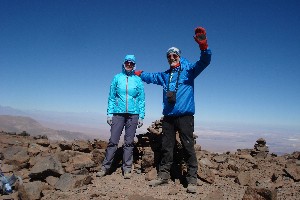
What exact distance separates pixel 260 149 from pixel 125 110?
28.6 feet

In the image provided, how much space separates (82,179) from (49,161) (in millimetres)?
1261

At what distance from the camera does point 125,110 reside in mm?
7770

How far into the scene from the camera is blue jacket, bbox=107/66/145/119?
7.80m

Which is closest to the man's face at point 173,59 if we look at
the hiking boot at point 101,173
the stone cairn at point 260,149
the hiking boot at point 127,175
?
the hiking boot at point 127,175

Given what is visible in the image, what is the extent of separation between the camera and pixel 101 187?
6.89 meters

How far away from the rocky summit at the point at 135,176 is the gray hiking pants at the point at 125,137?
373 millimetres

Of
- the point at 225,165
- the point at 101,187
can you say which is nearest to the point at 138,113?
the point at 101,187

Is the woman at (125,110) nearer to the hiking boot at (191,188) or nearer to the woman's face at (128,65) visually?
the woman's face at (128,65)

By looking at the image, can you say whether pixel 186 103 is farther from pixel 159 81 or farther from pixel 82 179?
pixel 82 179

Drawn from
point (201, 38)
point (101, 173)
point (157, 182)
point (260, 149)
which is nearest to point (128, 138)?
point (101, 173)

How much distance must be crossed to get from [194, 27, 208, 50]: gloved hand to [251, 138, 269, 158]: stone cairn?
8118 millimetres

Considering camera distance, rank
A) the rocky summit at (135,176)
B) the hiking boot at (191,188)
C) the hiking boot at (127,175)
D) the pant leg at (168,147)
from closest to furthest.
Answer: the rocky summit at (135,176)
the hiking boot at (191,188)
the pant leg at (168,147)
the hiking boot at (127,175)

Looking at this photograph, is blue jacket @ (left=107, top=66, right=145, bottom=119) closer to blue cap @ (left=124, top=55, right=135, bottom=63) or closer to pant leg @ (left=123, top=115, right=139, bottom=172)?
pant leg @ (left=123, top=115, right=139, bottom=172)

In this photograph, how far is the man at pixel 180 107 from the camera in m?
6.82
